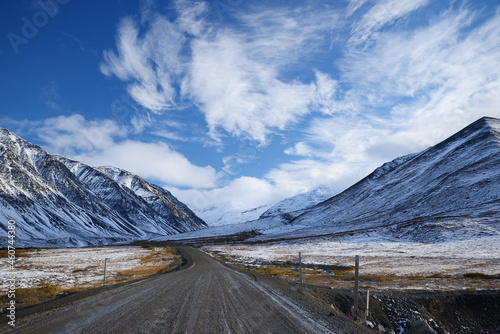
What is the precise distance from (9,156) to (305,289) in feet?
748

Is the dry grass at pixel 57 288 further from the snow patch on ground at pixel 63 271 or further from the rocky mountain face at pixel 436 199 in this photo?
the rocky mountain face at pixel 436 199

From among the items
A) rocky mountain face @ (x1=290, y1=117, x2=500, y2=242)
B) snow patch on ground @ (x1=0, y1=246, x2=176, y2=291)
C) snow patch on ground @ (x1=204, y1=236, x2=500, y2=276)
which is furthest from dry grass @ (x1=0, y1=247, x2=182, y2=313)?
rocky mountain face @ (x1=290, y1=117, x2=500, y2=242)

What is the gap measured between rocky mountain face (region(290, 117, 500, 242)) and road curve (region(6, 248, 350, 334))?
242 feet

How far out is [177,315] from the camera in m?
9.76

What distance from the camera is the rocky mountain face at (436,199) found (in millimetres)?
75938

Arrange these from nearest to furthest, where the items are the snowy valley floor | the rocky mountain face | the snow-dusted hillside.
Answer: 1. the snowy valley floor
2. the snow-dusted hillside
3. the rocky mountain face

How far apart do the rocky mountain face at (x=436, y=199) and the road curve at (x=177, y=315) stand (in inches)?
2899

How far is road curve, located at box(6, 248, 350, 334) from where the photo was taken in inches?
325

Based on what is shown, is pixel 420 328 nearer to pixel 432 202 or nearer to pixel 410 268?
pixel 410 268

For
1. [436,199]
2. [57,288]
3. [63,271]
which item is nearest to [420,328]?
[57,288]

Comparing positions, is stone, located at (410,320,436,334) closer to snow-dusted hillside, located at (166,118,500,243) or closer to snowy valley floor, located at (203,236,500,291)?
snowy valley floor, located at (203,236,500,291)

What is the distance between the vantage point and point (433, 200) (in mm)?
115375

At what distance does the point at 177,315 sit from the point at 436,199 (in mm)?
134971

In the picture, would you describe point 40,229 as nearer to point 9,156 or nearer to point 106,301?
point 9,156
